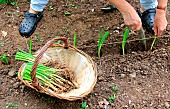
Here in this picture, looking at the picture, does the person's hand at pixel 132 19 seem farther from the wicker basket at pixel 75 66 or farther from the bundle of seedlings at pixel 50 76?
the bundle of seedlings at pixel 50 76

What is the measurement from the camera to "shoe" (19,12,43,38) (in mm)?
2902

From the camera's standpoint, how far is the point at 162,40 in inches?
115

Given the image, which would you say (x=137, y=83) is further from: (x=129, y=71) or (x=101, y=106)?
(x=101, y=106)

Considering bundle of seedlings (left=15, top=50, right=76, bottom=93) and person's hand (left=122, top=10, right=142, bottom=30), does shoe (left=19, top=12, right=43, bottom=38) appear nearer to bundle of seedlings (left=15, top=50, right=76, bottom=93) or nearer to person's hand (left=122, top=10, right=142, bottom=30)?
bundle of seedlings (left=15, top=50, right=76, bottom=93)

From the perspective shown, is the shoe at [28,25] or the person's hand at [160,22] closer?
the person's hand at [160,22]

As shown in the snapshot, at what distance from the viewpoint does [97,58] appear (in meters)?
2.79

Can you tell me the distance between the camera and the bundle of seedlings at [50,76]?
249 centimetres

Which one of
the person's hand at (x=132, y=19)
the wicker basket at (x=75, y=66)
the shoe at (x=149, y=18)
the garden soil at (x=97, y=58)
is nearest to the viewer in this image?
the person's hand at (x=132, y=19)

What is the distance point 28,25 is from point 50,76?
0.58 meters

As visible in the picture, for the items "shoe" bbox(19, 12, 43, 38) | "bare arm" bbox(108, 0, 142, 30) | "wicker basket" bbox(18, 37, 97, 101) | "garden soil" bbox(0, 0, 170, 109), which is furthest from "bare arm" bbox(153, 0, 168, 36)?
"shoe" bbox(19, 12, 43, 38)

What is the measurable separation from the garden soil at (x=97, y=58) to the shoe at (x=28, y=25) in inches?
2.9

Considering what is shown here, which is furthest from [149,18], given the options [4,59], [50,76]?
[4,59]

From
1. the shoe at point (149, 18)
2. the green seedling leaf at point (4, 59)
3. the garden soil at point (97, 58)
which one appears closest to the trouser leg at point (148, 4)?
the shoe at point (149, 18)

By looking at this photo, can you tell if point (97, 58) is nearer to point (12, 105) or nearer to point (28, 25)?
point (28, 25)
